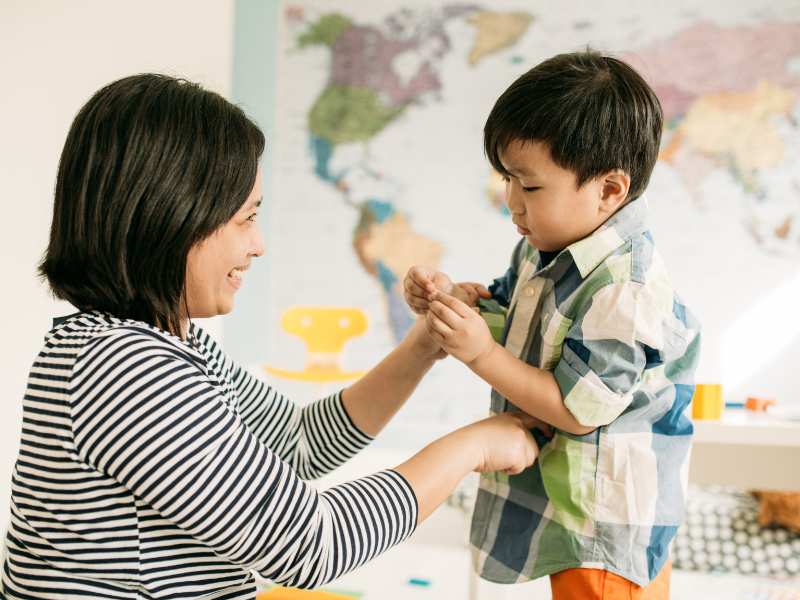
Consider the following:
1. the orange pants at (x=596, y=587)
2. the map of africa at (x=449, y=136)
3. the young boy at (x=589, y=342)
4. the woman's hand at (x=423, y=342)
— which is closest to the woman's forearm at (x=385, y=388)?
the woman's hand at (x=423, y=342)

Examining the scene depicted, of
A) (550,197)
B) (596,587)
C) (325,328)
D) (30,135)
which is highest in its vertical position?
(30,135)

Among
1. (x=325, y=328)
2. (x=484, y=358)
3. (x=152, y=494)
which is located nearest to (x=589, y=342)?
(x=484, y=358)

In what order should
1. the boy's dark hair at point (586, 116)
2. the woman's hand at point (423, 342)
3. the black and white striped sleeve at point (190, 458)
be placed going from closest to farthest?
the black and white striped sleeve at point (190, 458), the boy's dark hair at point (586, 116), the woman's hand at point (423, 342)

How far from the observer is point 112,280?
827 mm

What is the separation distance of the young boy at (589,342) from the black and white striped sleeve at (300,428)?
0.76 feet

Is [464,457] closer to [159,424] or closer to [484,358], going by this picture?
[484,358]

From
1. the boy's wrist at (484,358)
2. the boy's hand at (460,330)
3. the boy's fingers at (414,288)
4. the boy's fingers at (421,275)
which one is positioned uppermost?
the boy's fingers at (421,275)

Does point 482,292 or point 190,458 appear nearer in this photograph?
point 190,458

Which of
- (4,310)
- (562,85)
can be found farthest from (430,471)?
(4,310)

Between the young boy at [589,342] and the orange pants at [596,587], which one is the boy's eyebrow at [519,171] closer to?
the young boy at [589,342]

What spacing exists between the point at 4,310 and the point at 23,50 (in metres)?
0.65

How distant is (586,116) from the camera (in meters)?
0.99

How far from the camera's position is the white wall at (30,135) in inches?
75.5

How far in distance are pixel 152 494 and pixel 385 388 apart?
1.52ft
